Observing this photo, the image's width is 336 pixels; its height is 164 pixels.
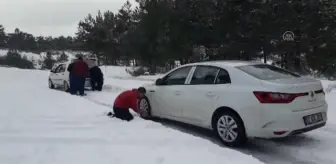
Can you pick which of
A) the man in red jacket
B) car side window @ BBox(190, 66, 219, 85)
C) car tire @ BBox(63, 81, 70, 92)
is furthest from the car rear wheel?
car tire @ BBox(63, 81, 70, 92)

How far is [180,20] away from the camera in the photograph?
20.6 meters

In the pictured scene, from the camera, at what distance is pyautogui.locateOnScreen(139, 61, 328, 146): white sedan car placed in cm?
535

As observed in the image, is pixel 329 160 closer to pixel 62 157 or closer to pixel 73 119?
pixel 62 157

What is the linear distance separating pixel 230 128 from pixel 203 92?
873 mm

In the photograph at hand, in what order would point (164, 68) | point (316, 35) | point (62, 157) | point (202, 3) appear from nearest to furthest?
point (62, 157) < point (316, 35) < point (202, 3) < point (164, 68)

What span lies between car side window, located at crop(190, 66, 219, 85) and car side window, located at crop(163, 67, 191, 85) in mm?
288

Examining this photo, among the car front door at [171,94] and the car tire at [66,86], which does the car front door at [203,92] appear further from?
the car tire at [66,86]

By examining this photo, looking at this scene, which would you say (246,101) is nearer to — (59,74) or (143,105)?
(143,105)

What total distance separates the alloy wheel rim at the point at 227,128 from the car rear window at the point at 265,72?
88 cm

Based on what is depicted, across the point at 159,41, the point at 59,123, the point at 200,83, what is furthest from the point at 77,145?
the point at 159,41

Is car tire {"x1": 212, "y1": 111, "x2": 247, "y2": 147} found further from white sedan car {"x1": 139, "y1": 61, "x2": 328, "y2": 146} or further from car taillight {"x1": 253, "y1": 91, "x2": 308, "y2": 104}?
car taillight {"x1": 253, "y1": 91, "x2": 308, "y2": 104}

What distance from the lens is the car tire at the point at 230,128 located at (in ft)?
18.8

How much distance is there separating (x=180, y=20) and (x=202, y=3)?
1.69 meters

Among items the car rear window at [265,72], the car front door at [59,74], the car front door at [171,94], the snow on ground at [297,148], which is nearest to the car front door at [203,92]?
the car front door at [171,94]
